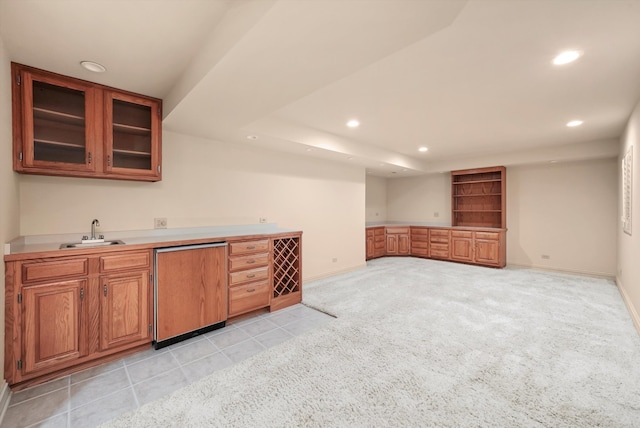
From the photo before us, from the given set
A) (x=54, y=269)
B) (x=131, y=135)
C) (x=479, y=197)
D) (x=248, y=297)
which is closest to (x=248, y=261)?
(x=248, y=297)

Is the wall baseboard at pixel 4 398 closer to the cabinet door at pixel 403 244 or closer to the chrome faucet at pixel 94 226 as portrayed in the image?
the chrome faucet at pixel 94 226

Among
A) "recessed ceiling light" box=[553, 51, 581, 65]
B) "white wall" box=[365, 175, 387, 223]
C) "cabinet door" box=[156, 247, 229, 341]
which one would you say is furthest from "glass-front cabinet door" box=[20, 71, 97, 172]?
"white wall" box=[365, 175, 387, 223]

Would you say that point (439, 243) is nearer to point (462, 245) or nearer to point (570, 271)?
point (462, 245)

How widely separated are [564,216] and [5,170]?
793 cm

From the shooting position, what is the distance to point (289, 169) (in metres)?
4.47

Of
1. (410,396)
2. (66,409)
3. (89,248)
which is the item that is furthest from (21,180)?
(410,396)

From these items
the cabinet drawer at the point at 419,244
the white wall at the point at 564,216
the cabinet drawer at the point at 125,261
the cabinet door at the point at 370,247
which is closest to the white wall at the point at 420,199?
the cabinet drawer at the point at 419,244

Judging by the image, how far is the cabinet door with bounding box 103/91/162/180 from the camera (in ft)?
8.34

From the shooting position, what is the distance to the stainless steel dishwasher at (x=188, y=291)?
8.34ft

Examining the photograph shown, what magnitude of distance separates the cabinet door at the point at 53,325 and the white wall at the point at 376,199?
248 inches

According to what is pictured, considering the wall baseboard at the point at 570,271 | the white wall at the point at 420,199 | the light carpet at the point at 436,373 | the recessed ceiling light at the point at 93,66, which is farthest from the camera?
the white wall at the point at 420,199

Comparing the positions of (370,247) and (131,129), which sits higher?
(131,129)

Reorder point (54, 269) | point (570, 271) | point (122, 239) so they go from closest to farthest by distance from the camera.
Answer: point (54, 269) → point (122, 239) → point (570, 271)

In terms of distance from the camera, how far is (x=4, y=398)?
5.81 feet
